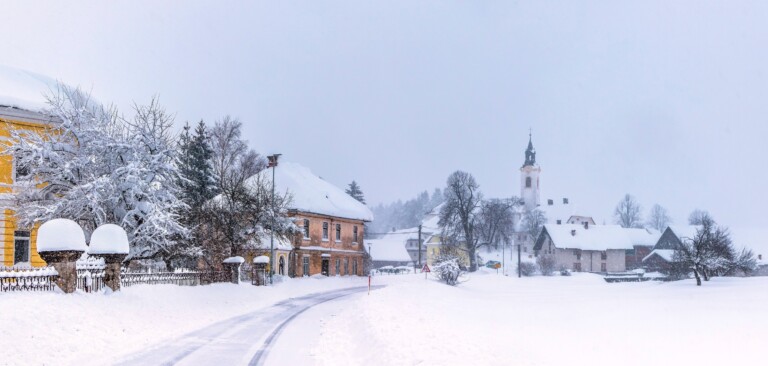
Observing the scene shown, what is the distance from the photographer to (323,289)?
41938mm

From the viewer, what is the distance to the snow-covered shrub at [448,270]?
50.5m

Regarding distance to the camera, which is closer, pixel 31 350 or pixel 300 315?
pixel 31 350

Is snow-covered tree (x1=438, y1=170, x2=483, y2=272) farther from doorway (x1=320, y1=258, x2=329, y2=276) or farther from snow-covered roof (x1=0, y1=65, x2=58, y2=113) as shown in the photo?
snow-covered roof (x1=0, y1=65, x2=58, y2=113)

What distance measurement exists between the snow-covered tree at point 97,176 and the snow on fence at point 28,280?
703 cm

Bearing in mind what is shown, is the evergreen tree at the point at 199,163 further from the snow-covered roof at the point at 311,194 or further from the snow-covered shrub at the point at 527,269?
the snow-covered shrub at the point at 527,269

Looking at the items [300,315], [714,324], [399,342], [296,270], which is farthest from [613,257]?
[399,342]

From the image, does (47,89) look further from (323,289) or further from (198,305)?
(323,289)

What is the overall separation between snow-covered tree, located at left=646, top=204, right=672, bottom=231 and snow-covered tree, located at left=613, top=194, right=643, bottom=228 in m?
15.5

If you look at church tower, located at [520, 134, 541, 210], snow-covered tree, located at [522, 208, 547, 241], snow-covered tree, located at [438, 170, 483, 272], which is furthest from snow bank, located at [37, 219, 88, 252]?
church tower, located at [520, 134, 541, 210]

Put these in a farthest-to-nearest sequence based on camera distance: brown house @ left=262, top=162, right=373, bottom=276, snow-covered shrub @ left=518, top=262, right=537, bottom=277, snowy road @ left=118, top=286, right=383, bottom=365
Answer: snow-covered shrub @ left=518, top=262, right=537, bottom=277, brown house @ left=262, top=162, right=373, bottom=276, snowy road @ left=118, top=286, right=383, bottom=365

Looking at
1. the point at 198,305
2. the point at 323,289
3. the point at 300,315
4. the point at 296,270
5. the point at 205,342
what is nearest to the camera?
the point at 205,342

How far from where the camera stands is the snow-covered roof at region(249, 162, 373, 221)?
52.8 meters

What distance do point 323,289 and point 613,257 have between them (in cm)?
7348

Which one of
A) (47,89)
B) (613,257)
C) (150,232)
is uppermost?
(47,89)
